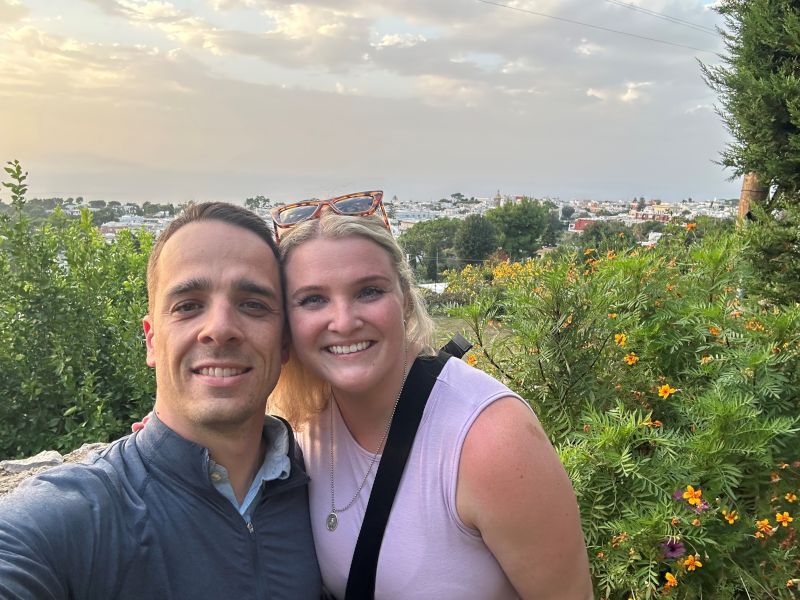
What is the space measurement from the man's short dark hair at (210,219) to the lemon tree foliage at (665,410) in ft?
5.02

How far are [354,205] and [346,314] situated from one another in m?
0.39

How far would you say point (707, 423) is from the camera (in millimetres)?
2490

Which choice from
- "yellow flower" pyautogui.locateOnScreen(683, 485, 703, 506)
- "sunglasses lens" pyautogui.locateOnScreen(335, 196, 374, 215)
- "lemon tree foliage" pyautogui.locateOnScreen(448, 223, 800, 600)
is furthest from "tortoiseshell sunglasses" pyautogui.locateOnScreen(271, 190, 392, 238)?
"yellow flower" pyautogui.locateOnScreen(683, 485, 703, 506)

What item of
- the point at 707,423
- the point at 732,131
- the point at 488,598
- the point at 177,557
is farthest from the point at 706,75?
the point at 177,557

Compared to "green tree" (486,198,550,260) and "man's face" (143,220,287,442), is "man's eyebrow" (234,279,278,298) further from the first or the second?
"green tree" (486,198,550,260)

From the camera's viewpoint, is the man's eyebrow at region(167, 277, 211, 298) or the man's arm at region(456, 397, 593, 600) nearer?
the man's arm at region(456, 397, 593, 600)

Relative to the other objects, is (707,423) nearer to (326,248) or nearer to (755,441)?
(755,441)

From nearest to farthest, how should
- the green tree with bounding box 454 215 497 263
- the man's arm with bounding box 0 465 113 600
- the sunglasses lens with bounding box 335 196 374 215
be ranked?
the man's arm with bounding box 0 465 113 600
the sunglasses lens with bounding box 335 196 374 215
the green tree with bounding box 454 215 497 263

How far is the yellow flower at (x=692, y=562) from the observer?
2163 mm

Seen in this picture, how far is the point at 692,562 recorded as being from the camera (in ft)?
7.18

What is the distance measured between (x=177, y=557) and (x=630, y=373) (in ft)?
8.18

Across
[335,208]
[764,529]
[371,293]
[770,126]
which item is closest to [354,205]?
[335,208]

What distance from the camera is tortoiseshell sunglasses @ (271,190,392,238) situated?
1.82 metres

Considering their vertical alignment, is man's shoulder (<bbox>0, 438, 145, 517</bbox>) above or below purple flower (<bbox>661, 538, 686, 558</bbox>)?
above
